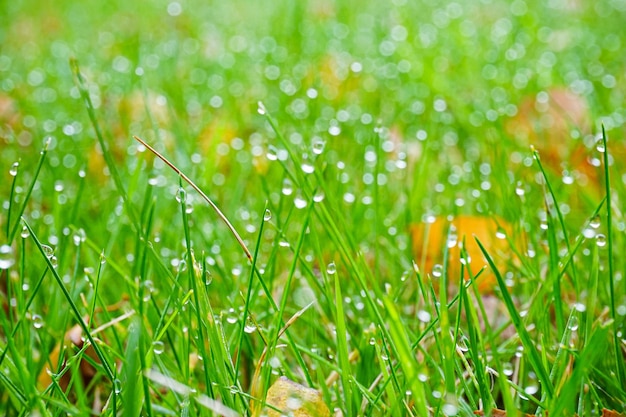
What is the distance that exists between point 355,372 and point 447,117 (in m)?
0.92

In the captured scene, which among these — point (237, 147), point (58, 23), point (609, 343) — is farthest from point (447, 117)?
point (58, 23)

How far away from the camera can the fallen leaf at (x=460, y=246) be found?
971mm

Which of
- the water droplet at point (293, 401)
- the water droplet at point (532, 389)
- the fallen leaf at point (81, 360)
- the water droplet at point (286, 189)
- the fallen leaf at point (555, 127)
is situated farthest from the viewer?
the fallen leaf at point (555, 127)

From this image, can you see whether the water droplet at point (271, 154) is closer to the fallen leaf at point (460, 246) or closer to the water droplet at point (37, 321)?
the fallen leaf at point (460, 246)

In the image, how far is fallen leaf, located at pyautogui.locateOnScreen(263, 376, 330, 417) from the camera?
0.64 metres

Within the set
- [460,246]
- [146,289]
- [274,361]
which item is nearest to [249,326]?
[274,361]

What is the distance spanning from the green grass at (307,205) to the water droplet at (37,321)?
1 centimetres

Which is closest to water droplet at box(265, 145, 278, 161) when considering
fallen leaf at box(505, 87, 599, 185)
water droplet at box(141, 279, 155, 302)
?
water droplet at box(141, 279, 155, 302)

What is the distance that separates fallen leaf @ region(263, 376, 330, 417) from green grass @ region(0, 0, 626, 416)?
2 centimetres

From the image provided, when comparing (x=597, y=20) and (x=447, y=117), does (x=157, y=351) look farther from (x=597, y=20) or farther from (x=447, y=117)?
(x=597, y=20)

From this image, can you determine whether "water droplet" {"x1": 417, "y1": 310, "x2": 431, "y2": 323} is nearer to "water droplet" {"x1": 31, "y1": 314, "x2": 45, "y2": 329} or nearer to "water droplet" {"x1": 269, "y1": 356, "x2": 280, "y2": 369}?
"water droplet" {"x1": 269, "y1": 356, "x2": 280, "y2": 369}

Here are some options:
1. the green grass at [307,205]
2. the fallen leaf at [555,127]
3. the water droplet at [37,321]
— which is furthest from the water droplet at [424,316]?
the fallen leaf at [555,127]

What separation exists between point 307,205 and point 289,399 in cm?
24

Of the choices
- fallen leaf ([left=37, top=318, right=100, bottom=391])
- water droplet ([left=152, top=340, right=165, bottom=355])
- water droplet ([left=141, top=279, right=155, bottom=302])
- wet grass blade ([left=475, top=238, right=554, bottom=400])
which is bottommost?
fallen leaf ([left=37, top=318, right=100, bottom=391])
